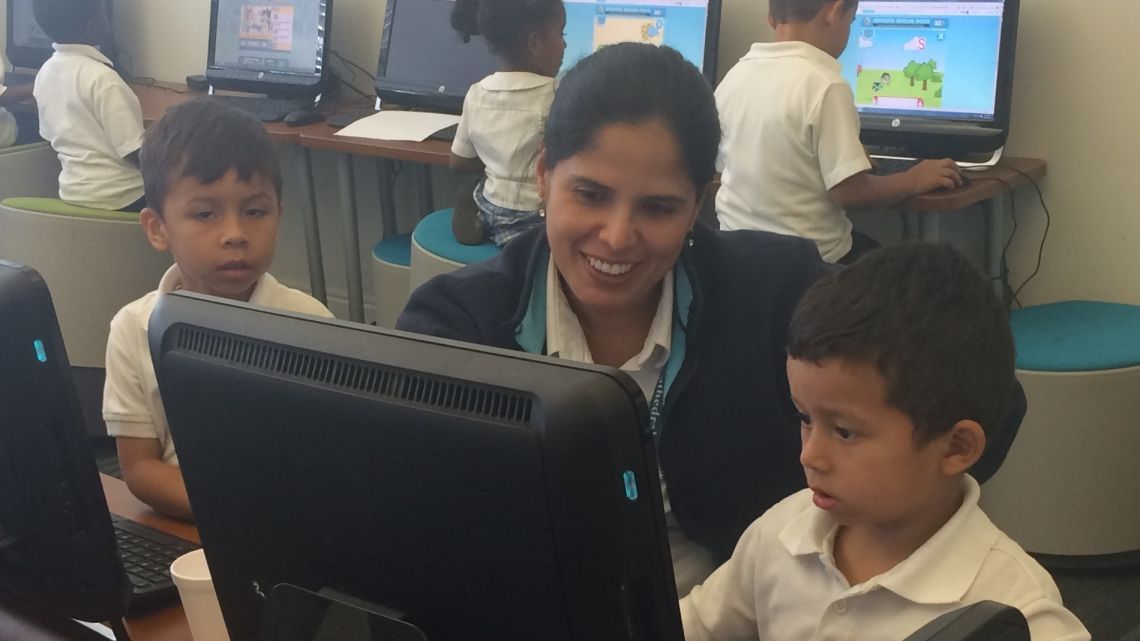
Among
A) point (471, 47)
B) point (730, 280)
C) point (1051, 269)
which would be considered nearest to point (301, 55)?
point (471, 47)

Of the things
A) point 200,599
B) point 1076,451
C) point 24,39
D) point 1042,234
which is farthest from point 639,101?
point 24,39

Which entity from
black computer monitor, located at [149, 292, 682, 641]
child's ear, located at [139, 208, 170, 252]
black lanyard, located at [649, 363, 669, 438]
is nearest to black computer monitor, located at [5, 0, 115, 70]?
child's ear, located at [139, 208, 170, 252]

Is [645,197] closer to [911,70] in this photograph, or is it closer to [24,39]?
[911,70]

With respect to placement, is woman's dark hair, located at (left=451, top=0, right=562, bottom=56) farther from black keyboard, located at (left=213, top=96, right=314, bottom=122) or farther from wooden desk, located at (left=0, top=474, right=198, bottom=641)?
wooden desk, located at (left=0, top=474, right=198, bottom=641)

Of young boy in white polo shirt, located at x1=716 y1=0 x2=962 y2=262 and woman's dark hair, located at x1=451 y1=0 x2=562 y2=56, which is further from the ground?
woman's dark hair, located at x1=451 y1=0 x2=562 y2=56

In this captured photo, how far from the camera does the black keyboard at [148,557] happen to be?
1.16 meters

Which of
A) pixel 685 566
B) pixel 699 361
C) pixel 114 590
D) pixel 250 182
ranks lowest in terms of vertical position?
pixel 685 566

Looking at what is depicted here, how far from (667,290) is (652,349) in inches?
2.8

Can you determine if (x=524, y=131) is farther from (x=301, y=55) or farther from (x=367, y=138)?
(x=301, y=55)

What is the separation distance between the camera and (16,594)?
109cm

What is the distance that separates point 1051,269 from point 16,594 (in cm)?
247

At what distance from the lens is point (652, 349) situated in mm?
1342

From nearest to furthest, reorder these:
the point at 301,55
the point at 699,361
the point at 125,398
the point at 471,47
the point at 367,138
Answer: the point at 699,361
the point at 125,398
the point at 367,138
the point at 471,47
the point at 301,55

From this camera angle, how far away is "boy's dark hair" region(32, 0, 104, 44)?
3691mm
